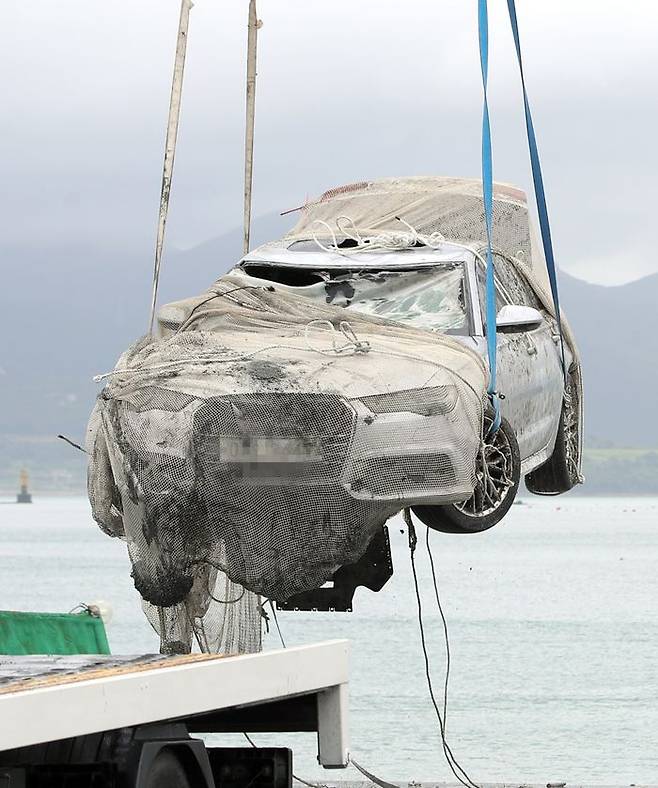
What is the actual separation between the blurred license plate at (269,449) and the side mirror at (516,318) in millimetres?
2075

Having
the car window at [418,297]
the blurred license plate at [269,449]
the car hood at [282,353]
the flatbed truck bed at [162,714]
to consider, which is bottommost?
the flatbed truck bed at [162,714]

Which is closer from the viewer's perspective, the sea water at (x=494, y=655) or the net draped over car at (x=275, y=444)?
the net draped over car at (x=275, y=444)

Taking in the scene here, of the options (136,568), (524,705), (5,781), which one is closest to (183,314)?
(136,568)

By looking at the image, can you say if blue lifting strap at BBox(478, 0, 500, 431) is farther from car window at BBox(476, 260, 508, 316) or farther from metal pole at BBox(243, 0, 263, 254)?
metal pole at BBox(243, 0, 263, 254)

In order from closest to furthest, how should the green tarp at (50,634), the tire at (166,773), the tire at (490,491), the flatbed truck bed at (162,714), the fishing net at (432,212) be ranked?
the flatbed truck bed at (162,714) → the tire at (166,773) → the tire at (490,491) → the green tarp at (50,634) → the fishing net at (432,212)

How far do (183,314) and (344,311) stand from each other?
943 millimetres

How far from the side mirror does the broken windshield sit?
21 cm

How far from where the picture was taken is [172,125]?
12.3 m

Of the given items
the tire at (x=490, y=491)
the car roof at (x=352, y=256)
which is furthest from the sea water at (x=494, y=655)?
the car roof at (x=352, y=256)

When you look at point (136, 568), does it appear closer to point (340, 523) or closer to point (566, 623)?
point (340, 523)

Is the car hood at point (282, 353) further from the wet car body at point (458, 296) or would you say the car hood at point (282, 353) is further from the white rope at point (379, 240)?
the white rope at point (379, 240)

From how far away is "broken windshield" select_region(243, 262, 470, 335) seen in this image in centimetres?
1144

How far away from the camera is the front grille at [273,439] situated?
9688 millimetres

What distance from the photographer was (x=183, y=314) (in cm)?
1121
